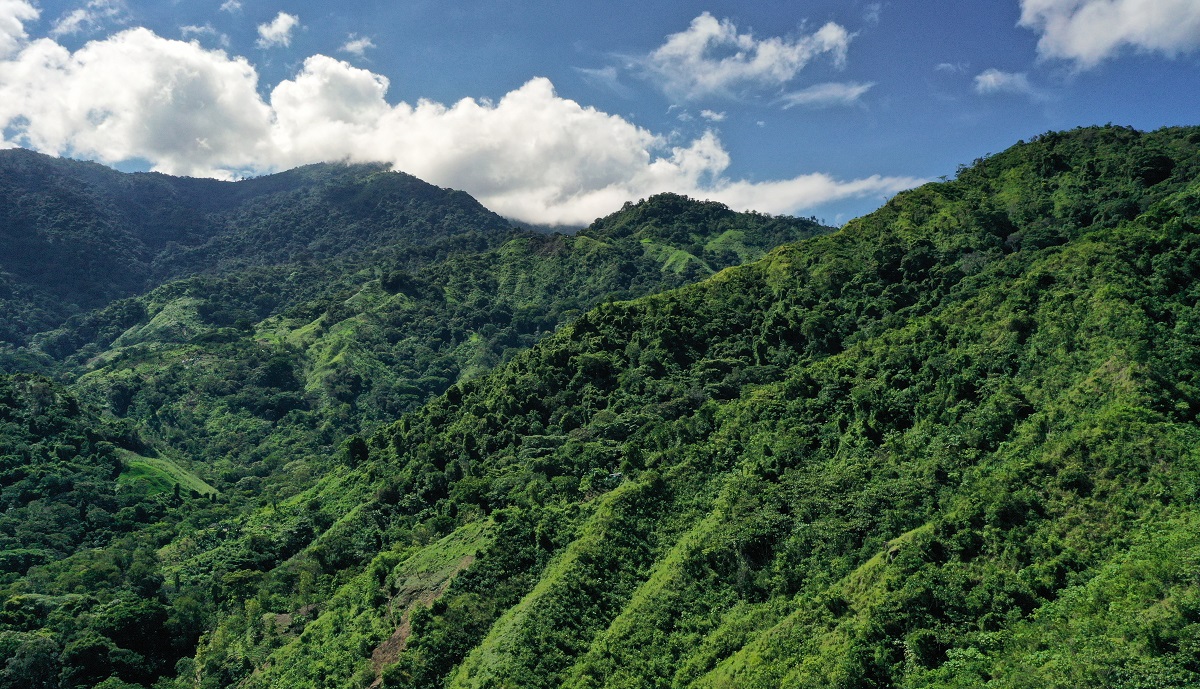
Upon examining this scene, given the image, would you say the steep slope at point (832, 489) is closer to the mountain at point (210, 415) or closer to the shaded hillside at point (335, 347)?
the mountain at point (210, 415)

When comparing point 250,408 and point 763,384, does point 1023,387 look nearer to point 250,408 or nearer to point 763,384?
point 763,384

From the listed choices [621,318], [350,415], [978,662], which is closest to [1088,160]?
[621,318]

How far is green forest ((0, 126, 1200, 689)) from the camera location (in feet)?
112

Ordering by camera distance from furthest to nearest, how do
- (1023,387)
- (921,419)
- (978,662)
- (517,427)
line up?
1. (517,427)
2. (921,419)
3. (1023,387)
4. (978,662)

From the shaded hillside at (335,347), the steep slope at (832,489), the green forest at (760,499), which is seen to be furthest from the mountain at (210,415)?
the steep slope at (832,489)

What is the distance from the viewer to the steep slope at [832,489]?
3316 cm

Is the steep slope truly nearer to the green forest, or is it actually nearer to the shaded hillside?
the green forest

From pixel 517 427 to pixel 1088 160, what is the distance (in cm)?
6932

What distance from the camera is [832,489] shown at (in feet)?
153

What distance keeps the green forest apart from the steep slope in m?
0.19

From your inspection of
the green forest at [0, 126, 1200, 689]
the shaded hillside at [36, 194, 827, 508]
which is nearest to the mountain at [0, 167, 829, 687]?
the shaded hillside at [36, 194, 827, 508]

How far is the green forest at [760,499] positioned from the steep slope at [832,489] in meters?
0.19

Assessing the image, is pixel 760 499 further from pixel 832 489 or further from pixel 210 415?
pixel 210 415

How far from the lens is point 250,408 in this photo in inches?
5458
